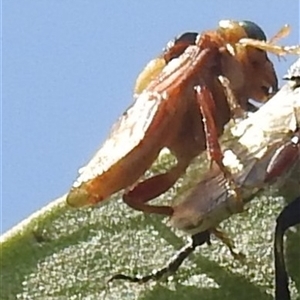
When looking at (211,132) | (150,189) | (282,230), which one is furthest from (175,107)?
(282,230)

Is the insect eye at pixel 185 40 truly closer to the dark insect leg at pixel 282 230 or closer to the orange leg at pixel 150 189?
the orange leg at pixel 150 189

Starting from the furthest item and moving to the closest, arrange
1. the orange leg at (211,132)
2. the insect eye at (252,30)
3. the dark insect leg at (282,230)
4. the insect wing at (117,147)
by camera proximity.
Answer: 1. the insect eye at (252,30)
2. the insect wing at (117,147)
3. the orange leg at (211,132)
4. the dark insect leg at (282,230)

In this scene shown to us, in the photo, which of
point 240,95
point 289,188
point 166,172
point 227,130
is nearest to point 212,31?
point 240,95

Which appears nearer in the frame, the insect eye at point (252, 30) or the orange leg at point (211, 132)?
the orange leg at point (211, 132)

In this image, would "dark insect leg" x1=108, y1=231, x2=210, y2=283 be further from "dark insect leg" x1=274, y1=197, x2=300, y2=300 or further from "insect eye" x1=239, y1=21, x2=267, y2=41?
"insect eye" x1=239, y1=21, x2=267, y2=41

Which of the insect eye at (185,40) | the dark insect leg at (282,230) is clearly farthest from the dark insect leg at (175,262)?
the insect eye at (185,40)

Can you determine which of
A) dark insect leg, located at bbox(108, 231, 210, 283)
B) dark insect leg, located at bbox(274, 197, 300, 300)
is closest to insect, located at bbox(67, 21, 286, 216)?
A: dark insect leg, located at bbox(108, 231, 210, 283)

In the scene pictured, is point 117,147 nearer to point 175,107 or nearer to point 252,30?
point 175,107

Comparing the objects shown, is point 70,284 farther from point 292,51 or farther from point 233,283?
point 292,51
